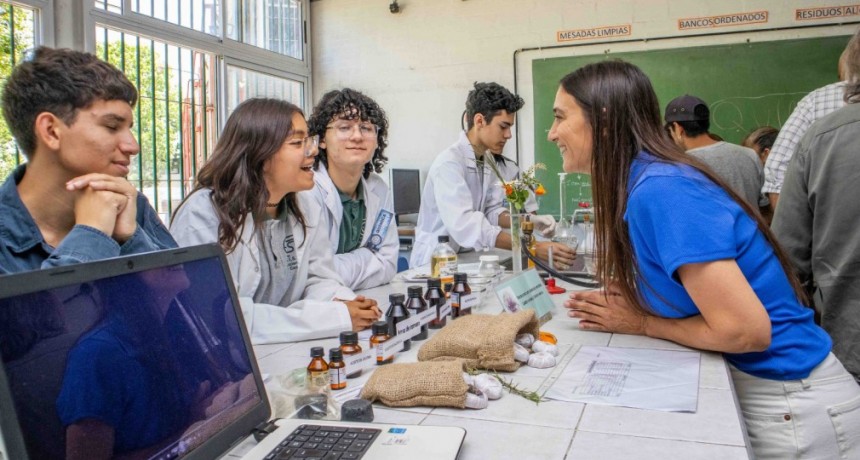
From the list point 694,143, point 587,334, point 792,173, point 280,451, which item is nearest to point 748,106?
point 694,143

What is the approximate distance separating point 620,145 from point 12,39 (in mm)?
3163

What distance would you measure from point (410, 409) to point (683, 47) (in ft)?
14.5

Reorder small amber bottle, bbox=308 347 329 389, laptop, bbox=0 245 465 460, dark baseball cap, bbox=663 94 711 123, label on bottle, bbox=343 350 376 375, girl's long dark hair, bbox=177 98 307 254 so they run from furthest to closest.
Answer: dark baseball cap, bbox=663 94 711 123, girl's long dark hair, bbox=177 98 307 254, label on bottle, bbox=343 350 376 375, small amber bottle, bbox=308 347 329 389, laptop, bbox=0 245 465 460

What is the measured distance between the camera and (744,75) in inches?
177

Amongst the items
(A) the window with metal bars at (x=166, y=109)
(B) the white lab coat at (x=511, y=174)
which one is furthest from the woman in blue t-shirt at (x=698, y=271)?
(A) the window with metal bars at (x=166, y=109)

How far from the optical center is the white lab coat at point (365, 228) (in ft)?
7.09

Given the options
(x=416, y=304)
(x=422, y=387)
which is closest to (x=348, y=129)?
(x=416, y=304)

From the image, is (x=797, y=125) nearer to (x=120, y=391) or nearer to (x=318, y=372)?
(x=318, y=372)

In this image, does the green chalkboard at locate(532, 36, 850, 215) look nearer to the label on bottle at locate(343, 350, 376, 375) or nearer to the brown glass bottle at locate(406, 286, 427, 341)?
the brown glass bottle at locate(406, 286, 427, 341)

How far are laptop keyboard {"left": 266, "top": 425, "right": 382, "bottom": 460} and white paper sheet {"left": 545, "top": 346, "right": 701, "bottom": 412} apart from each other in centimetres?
→ 38

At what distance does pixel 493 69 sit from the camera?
5020 millimetres

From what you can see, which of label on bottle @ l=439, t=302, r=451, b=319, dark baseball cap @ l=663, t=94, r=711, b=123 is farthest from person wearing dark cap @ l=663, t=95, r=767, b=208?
label on bottle @ l=439, t=302, r=451, b=319

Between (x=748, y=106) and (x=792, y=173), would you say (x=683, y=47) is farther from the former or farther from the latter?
(x=792, y=173)

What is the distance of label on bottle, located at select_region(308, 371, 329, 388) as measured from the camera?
41.1 inches
